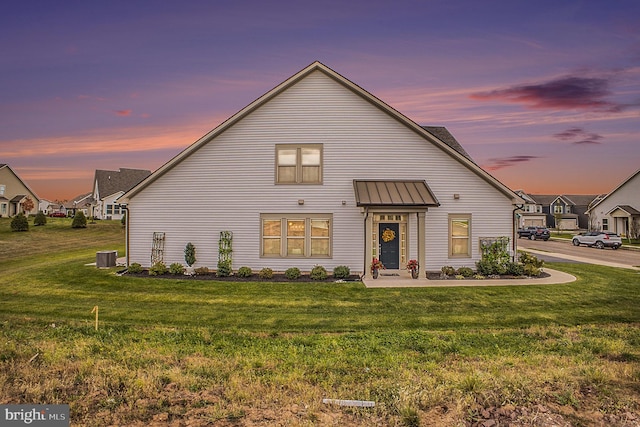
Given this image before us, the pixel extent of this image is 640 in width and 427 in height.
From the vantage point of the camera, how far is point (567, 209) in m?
91.2

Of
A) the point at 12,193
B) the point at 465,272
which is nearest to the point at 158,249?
the point at 465,272

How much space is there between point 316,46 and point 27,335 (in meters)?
18.8

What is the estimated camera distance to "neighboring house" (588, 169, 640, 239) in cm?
4647

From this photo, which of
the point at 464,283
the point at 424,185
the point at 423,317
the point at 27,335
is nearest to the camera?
the point at 27,335

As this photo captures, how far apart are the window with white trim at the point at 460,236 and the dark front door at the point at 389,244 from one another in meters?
2.57

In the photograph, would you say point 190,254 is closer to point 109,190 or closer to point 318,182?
point 318,182

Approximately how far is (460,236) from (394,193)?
4.08 meters

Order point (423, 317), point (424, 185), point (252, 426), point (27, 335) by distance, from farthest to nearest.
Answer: point (424, 185) → point (423, 317) → point (27, 335) → point (252, 426)

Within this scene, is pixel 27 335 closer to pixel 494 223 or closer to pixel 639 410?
pixel 639 410

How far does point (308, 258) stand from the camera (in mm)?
17656

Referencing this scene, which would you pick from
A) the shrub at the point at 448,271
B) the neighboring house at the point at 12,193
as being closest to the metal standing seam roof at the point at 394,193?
the shrub at the point at 448,271

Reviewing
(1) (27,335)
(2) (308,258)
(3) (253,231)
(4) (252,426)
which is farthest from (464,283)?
(1) (27,335)

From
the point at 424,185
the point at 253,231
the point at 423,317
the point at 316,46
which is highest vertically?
the point at 316,46

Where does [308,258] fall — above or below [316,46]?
below
